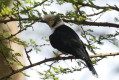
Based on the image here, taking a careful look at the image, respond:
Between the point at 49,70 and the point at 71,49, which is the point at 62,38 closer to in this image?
the point at 71,49

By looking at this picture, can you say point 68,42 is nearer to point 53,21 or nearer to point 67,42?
point 67,42

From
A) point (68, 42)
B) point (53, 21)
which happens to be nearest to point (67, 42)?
point (68, 42)

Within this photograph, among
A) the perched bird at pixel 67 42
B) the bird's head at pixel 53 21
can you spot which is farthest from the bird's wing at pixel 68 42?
the bird's head at pixel 53 21

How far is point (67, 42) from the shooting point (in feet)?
12.7

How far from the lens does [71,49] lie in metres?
A: 3.75

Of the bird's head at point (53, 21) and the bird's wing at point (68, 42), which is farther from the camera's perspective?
the bird's head at point (53, 21)

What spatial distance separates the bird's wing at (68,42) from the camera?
371cm

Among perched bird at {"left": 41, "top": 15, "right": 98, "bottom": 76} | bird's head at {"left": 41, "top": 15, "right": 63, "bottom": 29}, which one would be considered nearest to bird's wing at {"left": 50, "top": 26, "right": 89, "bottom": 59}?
perched bird at {"left": 41, "top": 15, "right": 98, "bottom": 76}

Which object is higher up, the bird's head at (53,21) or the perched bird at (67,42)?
the bird's head at (53,21)

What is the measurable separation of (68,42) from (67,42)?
0.04 ft

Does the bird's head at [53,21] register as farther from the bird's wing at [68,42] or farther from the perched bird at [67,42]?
the bird's wing at [68,42]

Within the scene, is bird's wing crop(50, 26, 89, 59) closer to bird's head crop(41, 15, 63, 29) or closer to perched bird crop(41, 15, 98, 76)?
perched bird crop(41, 15, 98, 76)

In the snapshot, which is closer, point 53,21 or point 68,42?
point 68,42

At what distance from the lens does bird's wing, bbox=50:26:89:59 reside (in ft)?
12.2
